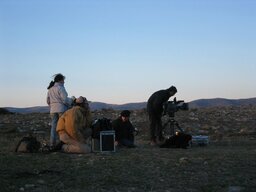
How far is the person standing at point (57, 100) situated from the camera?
12039 mm

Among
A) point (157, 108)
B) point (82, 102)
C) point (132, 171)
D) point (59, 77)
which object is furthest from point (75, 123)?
point (157, 108)

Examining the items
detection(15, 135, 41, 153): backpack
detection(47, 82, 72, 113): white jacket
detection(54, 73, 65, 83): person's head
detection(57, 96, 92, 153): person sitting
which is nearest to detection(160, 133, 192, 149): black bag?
detection(57, 96, 92, 153): person sitting

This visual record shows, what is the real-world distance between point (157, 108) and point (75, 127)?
3262mm

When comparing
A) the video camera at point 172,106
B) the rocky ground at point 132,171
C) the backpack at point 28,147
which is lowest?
the rocky ground at point 132,171

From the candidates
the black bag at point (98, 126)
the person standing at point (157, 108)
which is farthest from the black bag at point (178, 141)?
the black bag at point (98, 126)

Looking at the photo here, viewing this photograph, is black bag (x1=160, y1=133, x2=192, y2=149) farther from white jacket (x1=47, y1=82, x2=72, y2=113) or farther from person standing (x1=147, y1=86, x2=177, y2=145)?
white jacket (x1=47, y1=82, x2=72, y2=113)

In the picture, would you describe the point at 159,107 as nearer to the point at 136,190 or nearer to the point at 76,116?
the point at 76,116

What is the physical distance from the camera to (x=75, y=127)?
11.2 m

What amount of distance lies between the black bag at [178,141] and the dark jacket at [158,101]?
1.41 m

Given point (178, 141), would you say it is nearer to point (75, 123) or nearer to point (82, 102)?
point (82, 102)

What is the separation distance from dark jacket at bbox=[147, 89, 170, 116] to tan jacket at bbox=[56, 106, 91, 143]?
2764 millimetres

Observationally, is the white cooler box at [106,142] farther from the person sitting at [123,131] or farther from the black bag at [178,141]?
the black bag at [178,141]

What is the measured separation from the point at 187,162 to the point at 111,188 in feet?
7.77

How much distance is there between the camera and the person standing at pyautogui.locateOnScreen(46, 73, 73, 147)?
12.0 meters
